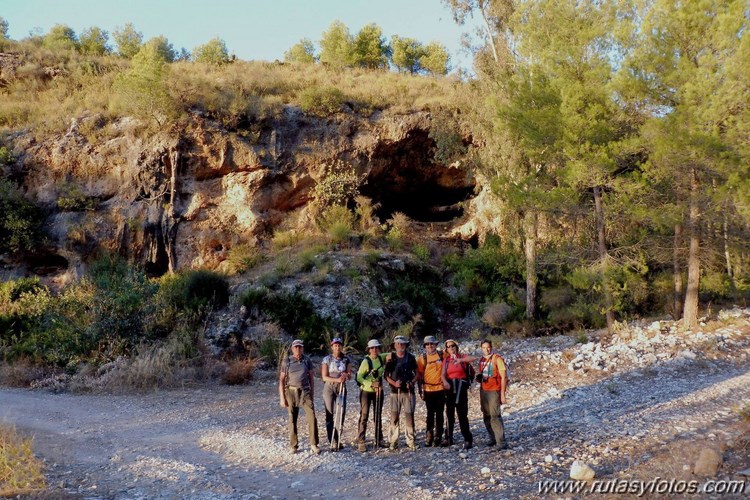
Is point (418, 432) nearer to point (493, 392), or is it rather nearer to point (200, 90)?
point (493, 392)

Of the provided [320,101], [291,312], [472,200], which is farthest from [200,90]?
[472,200]

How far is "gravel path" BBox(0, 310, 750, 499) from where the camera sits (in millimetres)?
5809

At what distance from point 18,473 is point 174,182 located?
16.5 meters

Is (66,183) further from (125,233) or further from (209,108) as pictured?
(209,108)

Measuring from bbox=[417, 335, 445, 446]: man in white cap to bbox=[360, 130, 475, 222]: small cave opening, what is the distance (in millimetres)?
14874

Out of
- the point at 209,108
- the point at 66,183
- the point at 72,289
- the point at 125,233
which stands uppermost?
the point at 209,108

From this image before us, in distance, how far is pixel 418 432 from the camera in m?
8.01

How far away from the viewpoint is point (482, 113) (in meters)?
18.5

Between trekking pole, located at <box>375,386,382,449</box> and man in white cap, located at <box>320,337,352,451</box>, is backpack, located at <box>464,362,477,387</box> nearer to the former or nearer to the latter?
trekking pole, located at <box>375,386,382,449</box>

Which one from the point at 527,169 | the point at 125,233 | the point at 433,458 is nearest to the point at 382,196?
the point at 527,169

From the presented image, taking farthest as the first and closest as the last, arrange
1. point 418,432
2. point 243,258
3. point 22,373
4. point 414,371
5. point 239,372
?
point 243,258, point 22,373, point 239,372, point 418,432, point 414,371

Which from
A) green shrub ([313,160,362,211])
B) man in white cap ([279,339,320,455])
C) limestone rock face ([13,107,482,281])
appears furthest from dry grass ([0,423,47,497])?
green shrub ([313,160,362,211])

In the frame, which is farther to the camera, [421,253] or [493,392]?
[421,253]

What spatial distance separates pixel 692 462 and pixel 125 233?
64.8 feet
